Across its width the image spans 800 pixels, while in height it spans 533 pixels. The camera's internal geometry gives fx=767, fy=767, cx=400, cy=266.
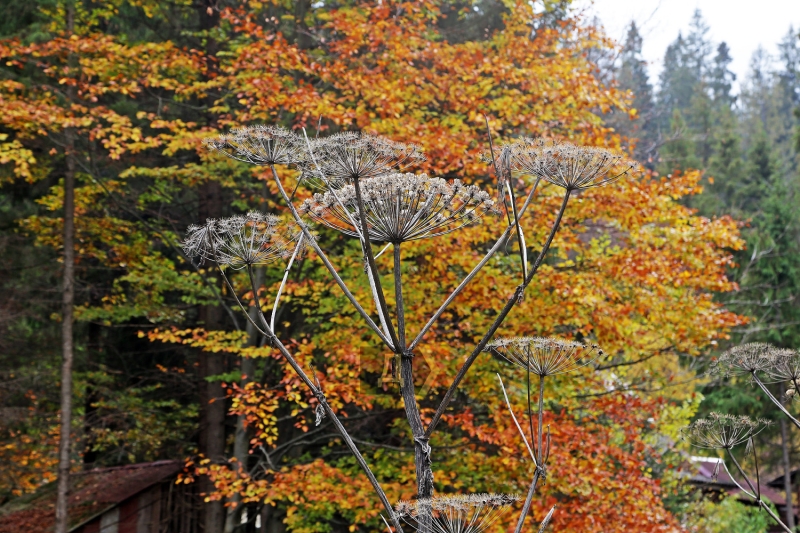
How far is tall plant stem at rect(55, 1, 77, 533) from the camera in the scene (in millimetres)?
10945

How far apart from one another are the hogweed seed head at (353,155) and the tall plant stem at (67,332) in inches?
360

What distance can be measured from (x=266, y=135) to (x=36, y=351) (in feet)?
40.4

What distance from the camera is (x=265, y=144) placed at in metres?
3.69

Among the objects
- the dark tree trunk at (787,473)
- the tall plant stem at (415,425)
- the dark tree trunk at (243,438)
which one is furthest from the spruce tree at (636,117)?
the tall plant stem at (415,425)

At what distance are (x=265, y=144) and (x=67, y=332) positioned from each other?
9.19 meters

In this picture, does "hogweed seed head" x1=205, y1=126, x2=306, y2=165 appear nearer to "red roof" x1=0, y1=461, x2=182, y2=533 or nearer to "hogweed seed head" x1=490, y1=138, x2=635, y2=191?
"hogweed seed head" x1=490, y1=138, x2=635, y2=191

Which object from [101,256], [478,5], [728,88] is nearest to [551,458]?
[101,256]

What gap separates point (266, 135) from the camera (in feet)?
11.9

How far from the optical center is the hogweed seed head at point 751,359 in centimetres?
436

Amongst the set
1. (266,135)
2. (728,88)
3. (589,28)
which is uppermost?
(728,88)

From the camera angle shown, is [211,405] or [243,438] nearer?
[243,438]

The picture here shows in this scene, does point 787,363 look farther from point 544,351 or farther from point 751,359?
point 544,351

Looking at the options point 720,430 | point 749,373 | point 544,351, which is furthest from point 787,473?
point 544,351

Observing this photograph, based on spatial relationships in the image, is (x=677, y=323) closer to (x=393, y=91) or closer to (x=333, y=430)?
(x=393, y=91)
